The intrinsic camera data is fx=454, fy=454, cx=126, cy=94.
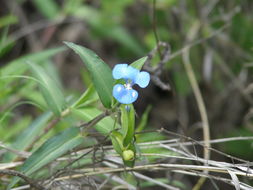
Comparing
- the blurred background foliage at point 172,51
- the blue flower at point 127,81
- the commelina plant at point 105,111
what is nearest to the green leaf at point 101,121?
the commelina plant at point 105,111

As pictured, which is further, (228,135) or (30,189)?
(228,135)

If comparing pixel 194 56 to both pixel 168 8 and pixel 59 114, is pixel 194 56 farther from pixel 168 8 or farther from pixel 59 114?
pixel 59 114

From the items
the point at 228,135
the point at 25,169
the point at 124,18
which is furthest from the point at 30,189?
the point at 124,18

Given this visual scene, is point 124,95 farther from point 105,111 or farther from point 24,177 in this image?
point 24,177

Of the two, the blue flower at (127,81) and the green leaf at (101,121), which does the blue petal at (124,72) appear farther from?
the green leaf at (101,121)


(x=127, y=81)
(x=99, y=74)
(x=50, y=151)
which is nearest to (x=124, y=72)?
(x=127, y=81)

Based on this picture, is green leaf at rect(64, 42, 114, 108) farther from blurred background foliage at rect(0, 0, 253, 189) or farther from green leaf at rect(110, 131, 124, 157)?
blurred background foliage at rect(0, 0, 253, 189)
